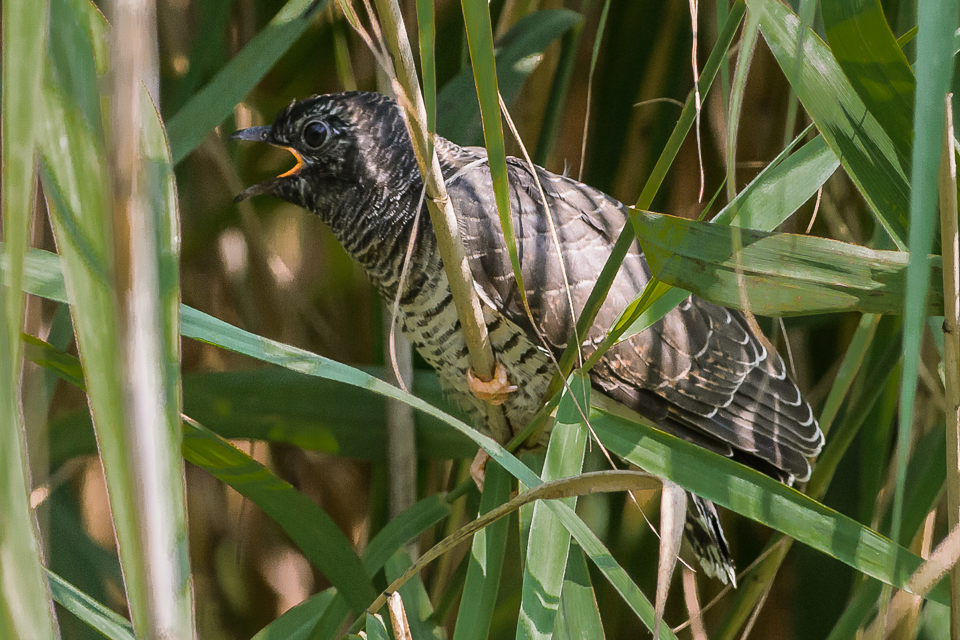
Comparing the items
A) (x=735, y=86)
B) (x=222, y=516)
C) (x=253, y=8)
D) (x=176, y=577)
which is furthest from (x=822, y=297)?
(x=222, y=516)

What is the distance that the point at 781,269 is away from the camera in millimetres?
457

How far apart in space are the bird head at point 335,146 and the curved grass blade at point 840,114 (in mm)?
572

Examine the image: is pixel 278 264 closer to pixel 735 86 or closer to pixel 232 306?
pixel 232 306

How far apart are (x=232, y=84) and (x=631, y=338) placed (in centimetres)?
58

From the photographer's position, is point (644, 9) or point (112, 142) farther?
point (644, 9)

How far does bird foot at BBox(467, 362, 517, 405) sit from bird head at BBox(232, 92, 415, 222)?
0.89ft

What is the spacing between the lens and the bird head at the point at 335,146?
94 cm

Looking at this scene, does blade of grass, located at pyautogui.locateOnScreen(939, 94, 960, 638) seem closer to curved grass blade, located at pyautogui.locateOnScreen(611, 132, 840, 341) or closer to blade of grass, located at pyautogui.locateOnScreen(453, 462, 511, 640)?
curved grass blade, located at pyautogui.locateOnScreen(611, 132, 840, 341)

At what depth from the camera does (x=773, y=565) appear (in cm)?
90

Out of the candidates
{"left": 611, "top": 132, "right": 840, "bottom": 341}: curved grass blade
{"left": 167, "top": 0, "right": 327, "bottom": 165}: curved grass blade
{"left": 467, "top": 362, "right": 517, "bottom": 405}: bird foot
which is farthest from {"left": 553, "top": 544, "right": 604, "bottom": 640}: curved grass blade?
{"left": 167, "top": 0, "right": 327, "bottom": 165}: curved grass blade

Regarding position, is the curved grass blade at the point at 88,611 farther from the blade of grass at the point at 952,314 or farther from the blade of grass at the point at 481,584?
the blade of grass at the point at 952,314

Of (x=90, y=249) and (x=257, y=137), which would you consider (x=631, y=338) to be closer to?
(x=257, y=137)

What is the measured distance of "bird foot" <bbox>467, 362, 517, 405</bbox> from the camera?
3.02 feet

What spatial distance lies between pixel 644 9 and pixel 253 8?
0.50 m
